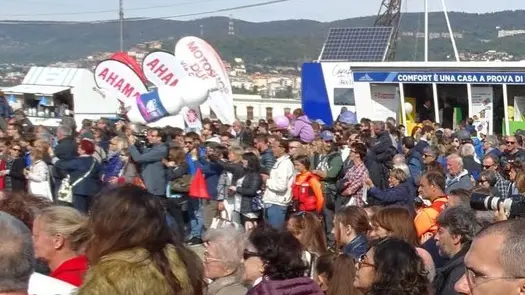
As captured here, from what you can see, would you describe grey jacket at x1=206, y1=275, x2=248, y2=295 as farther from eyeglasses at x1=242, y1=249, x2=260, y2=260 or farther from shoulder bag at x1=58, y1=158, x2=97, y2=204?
shoulder bag at x1=58, y1=158, x2=97, y2=204

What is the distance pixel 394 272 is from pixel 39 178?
8.37 m

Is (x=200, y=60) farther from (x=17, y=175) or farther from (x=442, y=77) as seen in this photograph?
(x=17, y=175)

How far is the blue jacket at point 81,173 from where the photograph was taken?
12.2 metres

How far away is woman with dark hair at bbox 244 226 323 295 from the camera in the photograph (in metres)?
5.16

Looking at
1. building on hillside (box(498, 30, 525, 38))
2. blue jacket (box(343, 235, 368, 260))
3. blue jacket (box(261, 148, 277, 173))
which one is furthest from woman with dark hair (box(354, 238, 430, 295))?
building on hillside (box(498, 30, 525, 38))

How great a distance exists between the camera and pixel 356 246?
670 centimetres

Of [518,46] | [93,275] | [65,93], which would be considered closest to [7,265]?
[93,275]

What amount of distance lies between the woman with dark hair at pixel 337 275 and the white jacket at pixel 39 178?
273 inches

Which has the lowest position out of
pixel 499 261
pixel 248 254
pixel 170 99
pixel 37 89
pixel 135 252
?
pixel 248 254

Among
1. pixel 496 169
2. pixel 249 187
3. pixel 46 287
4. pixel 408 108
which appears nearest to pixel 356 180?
pixel 249 187

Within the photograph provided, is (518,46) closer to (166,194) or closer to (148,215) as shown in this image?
(166,194)

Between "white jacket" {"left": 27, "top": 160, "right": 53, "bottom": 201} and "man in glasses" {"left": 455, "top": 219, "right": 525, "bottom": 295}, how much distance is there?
995cm

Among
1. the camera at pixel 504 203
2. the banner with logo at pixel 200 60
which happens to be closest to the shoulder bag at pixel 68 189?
the camera at pixel 504 203

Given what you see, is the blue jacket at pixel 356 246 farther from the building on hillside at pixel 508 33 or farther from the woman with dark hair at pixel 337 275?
the building on hillside at pixel 508 33
